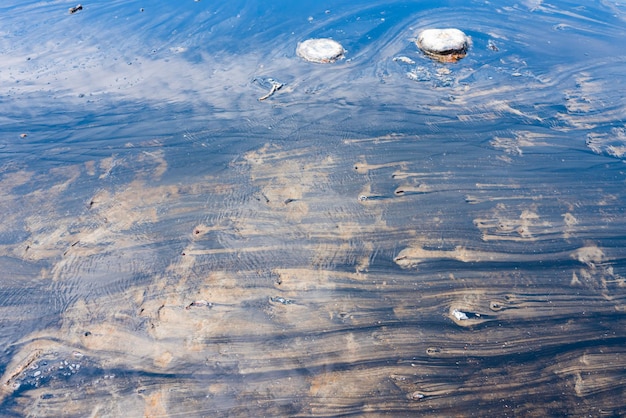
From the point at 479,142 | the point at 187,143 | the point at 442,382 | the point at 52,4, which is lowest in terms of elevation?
the point at 442,382

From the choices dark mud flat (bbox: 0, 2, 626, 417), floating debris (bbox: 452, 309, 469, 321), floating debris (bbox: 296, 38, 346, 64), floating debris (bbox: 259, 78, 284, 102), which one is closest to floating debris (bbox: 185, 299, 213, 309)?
dark mud flat (bbox: 0, 2, 626, 417)

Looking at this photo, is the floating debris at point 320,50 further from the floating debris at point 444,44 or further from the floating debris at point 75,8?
the floating debris at point 75,8

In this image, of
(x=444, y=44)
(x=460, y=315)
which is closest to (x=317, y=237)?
(x=460, y=315)

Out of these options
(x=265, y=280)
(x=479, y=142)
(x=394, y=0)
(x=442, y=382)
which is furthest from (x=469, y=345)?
(x=394, y=0)

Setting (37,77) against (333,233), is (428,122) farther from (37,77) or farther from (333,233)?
(37,77)

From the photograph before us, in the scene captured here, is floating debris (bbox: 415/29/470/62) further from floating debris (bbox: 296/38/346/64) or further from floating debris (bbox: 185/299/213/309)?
floating debris (bbox: 185/299/213/309)

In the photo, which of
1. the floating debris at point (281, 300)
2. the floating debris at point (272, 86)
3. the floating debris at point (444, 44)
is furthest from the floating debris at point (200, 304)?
the floating debris at point (444, 44)
